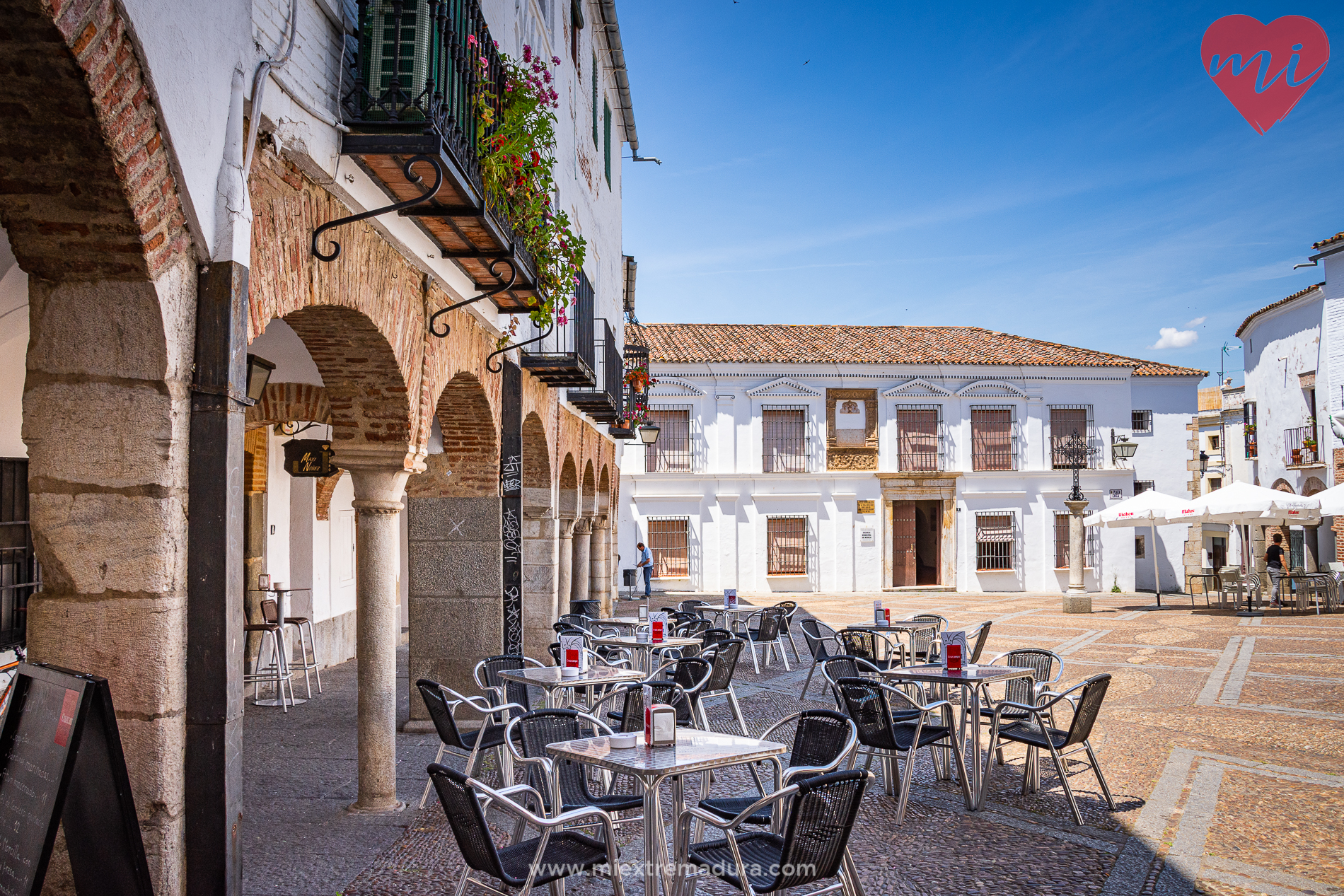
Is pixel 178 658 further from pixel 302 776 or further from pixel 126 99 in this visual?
pixel 302 776

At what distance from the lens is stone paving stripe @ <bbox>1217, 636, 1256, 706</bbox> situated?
9.90 metres

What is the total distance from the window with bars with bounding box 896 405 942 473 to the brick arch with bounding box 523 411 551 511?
18.4 m

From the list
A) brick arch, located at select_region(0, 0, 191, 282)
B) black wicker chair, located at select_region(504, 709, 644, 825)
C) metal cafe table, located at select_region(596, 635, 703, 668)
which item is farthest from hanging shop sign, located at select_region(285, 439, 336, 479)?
brick arch, located at select_region(0, 0, 191, 282)

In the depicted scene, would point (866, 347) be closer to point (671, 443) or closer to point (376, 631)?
point (671, 443)

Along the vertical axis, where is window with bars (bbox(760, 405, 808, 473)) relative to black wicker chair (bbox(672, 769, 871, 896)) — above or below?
above

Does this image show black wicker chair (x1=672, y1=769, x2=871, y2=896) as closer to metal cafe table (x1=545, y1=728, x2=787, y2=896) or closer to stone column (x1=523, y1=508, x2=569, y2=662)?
metal cafe table (x1=545, y1=728, x2=787, y2=896)

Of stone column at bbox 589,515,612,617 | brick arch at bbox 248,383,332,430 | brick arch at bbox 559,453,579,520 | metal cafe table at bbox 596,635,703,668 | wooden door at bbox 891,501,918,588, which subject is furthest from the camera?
wooden door at bbox 891,501,918,588

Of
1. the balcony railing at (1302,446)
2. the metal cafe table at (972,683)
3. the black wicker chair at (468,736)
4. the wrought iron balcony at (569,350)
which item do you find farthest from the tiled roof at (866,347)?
the black wicker chair at (468,736)

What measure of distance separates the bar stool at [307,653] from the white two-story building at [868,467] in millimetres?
15684

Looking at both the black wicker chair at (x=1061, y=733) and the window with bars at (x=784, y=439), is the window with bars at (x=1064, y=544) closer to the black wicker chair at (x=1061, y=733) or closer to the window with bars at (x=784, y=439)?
the window with bars at (x=784, y=439)

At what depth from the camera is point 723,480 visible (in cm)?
2727

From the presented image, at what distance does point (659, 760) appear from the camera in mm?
4258

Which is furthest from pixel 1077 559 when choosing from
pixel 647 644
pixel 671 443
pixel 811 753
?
pixel 811 753

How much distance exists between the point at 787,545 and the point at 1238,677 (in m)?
16.3
